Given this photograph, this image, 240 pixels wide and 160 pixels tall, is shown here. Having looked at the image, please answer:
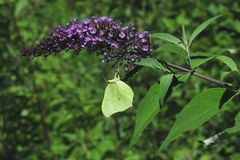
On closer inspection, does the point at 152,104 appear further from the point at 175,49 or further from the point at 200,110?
the point at 175,49

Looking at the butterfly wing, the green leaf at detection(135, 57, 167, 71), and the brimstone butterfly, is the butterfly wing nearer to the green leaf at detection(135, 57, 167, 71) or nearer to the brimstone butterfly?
the brimstone butterfly

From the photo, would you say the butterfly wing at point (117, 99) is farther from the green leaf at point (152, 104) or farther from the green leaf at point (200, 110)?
the green leaf at point (200, 110)

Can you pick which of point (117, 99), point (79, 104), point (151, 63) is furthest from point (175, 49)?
point (79, 104)

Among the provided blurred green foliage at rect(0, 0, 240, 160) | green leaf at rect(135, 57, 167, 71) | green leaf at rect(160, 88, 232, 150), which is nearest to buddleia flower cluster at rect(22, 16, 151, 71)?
green leaf at rect(135, 57, 167, 71)

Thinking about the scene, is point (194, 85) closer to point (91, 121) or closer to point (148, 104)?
point (91, 121)

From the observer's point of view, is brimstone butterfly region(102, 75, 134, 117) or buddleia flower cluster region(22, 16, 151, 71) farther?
brimstone butterfly region(102, 75, 134, 117)

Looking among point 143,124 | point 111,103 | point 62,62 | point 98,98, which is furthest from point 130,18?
point 143,124
